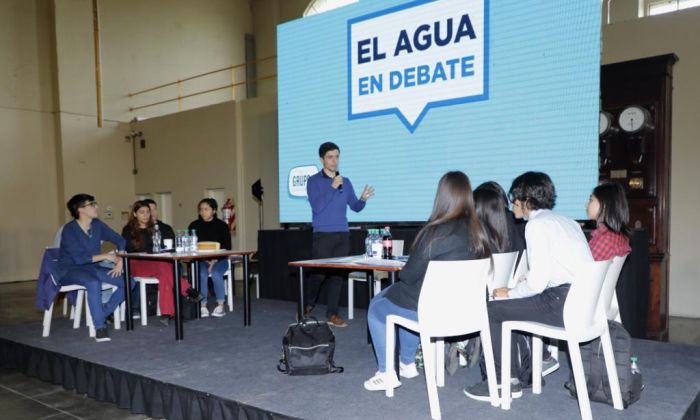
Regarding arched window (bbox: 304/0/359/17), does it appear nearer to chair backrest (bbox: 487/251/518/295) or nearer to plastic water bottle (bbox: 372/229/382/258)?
plastic water bottle (bbox: 372/229/382/258)

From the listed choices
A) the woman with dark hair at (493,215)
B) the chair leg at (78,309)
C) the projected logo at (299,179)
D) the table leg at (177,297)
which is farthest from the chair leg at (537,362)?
the chair leg at (78,309)

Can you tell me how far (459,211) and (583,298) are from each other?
24.2 inches

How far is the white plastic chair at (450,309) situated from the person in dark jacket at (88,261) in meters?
2.53

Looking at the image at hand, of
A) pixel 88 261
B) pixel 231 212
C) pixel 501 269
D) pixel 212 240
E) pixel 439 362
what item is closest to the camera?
pixel 439 362

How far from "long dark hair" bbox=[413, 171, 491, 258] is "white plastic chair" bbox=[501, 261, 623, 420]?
14.7 inches

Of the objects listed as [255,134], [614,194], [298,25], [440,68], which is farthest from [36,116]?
[614,194]

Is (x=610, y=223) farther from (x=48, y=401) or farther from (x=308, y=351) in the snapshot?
(x=48, y=401)

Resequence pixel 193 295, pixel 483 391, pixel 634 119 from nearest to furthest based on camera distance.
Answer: pixel 483 391, pixel 193 295, pixel 634 119

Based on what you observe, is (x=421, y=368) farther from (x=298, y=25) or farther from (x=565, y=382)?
(x=298, y=25)

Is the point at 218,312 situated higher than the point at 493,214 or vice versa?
the point at 493,214

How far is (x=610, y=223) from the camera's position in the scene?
2.59 metres

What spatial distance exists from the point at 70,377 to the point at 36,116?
6954mm

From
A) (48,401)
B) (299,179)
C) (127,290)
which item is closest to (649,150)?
(299,179)

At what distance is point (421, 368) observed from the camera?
2.85 m
